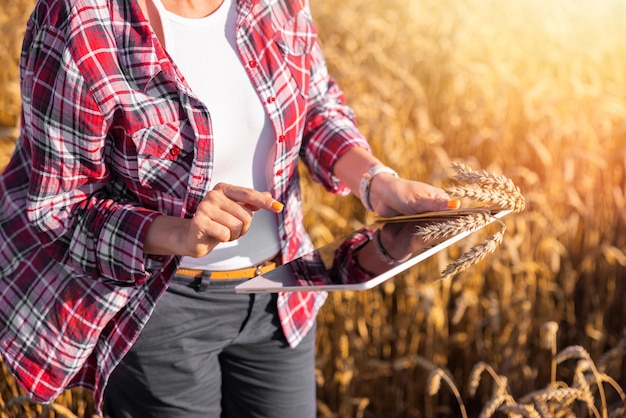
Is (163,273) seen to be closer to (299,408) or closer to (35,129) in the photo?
(35,129)

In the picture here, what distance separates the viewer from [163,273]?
1.35m

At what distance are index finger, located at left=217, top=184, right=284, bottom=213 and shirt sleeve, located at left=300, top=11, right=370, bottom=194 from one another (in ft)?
1.29

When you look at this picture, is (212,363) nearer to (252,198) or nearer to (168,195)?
(168,195)

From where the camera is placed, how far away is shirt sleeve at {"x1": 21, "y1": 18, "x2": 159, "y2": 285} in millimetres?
1188

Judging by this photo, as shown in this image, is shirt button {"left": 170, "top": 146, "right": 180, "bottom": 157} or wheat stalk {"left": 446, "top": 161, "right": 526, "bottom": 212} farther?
shirt button {"left": 170, "top": 146, "right": 180, "bottom": 157}

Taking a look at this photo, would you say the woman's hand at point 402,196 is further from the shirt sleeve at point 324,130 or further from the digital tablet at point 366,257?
the shirt sleeve at point 324,130

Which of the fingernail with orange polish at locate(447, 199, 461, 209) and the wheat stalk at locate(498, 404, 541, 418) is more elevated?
the fingernail with orange polish at locate(447, 199, 461, 209)

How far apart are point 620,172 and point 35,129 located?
238 cm

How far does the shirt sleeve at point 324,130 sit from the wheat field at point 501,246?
1.81 ft

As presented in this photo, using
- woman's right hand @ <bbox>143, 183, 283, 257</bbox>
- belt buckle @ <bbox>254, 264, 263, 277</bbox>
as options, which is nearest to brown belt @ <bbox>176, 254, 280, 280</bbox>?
belt buckle @ <bbox>254, 264, 263, 277</bbox>

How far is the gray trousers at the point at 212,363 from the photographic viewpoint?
55.1 inches

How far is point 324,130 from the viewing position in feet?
4.97

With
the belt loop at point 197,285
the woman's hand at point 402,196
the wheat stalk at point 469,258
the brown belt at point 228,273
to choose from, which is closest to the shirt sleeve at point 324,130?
the woman's hand at point 402,196

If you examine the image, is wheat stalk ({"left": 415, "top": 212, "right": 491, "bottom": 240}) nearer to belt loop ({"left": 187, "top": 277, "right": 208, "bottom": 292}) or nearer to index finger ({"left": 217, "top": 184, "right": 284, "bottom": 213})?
index finger ({"left": 217, "top": 184, "right": 284, "bottom": 213})
